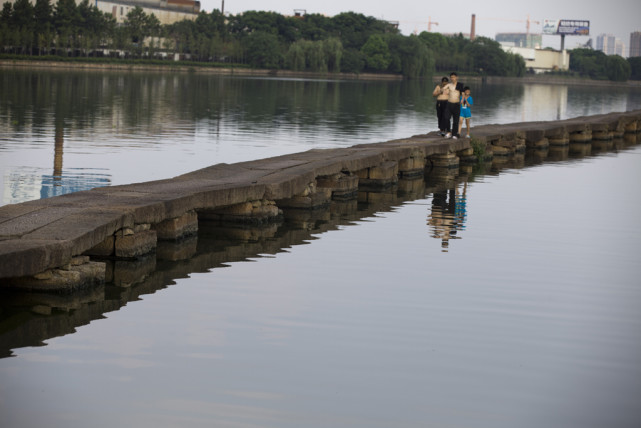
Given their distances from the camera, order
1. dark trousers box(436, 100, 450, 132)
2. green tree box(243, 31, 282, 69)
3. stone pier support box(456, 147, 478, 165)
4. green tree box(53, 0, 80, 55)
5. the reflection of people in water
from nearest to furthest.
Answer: the reflection of people in water
dark trousers box(436, 100, 450, 132)
stone pier support box(456, 147, 478, 165)
green tree box(53, 0, 80, 55)
green tree box(243, 31, 282, 69)

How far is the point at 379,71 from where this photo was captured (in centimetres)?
15362

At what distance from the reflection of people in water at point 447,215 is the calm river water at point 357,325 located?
6cm

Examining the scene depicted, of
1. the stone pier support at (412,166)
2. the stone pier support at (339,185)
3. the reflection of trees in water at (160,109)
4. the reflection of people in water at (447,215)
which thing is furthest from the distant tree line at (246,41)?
the stone pier support at (339,185)

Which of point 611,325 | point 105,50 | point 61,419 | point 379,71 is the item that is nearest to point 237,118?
point 611,325

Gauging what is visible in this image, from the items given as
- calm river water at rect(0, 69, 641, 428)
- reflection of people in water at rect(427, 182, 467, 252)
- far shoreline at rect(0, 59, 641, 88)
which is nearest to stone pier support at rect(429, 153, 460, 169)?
reflection of people in water at rect(427, 182, 467, 252)

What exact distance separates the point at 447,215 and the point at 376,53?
14058 centimetres

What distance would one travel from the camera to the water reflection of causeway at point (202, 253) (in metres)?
8.46

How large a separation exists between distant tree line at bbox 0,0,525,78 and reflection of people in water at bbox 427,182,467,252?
296 ft

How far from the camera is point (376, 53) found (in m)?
154

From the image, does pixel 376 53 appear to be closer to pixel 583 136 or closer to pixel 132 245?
pixel 583 136

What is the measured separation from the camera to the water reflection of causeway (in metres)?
8.46

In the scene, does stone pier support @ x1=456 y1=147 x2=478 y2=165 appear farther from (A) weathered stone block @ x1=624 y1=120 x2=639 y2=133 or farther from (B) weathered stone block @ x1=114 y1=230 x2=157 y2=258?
(A) weathered stone block @ x1=624 y1=120 x2=639 y2=133

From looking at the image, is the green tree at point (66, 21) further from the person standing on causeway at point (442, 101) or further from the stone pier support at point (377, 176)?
the stone pier support at point (377, 176)

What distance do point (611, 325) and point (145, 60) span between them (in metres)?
112
